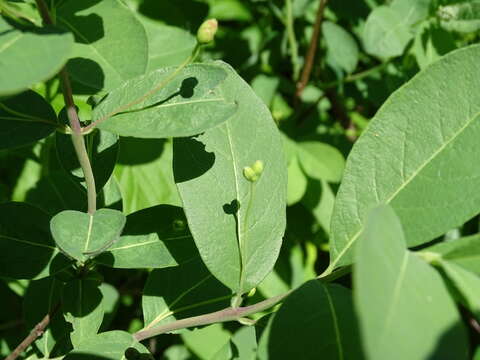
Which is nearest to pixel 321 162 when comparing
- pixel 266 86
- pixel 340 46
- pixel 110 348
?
pixel 266 86

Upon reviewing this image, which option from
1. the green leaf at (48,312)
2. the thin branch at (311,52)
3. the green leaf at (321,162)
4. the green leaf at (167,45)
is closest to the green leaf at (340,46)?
the thin branch at (311,52)

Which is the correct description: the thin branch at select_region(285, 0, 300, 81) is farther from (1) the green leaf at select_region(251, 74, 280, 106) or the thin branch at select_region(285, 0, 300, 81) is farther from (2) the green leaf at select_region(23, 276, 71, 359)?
(2) the green leaf at select_region(23, 276, 71, 359)

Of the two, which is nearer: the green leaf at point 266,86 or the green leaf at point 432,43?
the green leaf at point 432,43

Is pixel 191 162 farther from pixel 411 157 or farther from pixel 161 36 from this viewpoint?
pixel 161 36

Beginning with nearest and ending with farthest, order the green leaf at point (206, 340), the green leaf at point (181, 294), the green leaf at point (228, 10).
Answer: the green leaf at point (181, 294) → the green leaf at point (206, 340) → the green leaf at point (228, 10)

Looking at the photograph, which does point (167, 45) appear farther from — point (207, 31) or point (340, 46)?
point (207, 31)

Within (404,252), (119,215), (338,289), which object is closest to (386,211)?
(404,252)

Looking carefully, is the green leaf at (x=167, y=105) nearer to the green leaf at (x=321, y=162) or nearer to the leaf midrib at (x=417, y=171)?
the leaf midrib at (x=417, y=171)
